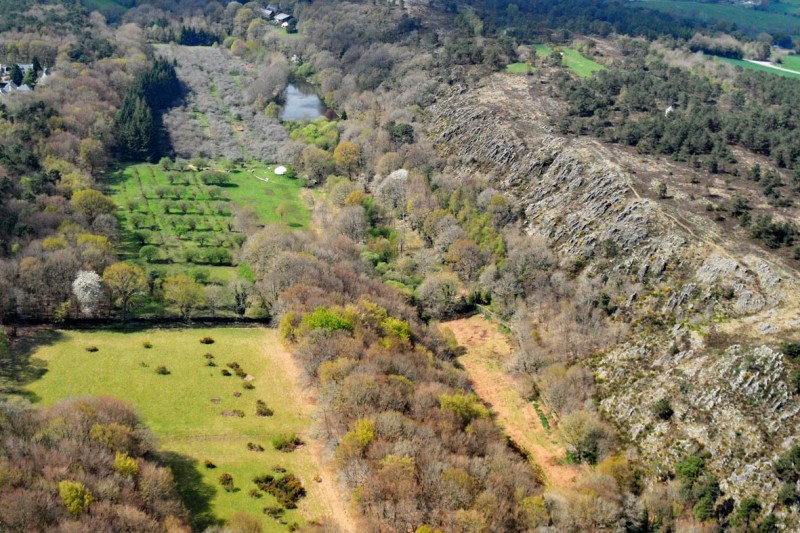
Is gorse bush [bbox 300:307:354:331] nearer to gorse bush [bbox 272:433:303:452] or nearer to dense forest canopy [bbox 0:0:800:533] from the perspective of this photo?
dense forest canopy [bbox 0:0:800:533]

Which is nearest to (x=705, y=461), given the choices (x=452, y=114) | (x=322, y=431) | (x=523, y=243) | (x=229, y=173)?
(x=322, y=431)

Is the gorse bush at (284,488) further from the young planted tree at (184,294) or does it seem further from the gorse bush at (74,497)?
the young planted tree at (184,294)

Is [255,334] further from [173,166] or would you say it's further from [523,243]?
[173,166]

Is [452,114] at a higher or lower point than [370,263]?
higher

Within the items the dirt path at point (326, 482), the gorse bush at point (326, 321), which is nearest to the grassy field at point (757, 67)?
the gorse bush at point (326, 321)

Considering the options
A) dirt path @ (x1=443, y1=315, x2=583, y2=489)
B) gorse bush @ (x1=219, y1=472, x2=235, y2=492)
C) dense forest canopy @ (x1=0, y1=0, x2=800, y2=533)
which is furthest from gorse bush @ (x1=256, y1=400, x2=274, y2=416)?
dirt path @ (x1=443, y1=315, x2=583, y2=489)

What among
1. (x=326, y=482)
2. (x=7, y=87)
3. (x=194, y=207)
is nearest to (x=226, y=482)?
(x=326, y=482)

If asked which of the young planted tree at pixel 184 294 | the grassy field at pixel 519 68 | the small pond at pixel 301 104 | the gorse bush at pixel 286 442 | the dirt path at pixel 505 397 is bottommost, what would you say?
the dirt path at pixel 505 397
